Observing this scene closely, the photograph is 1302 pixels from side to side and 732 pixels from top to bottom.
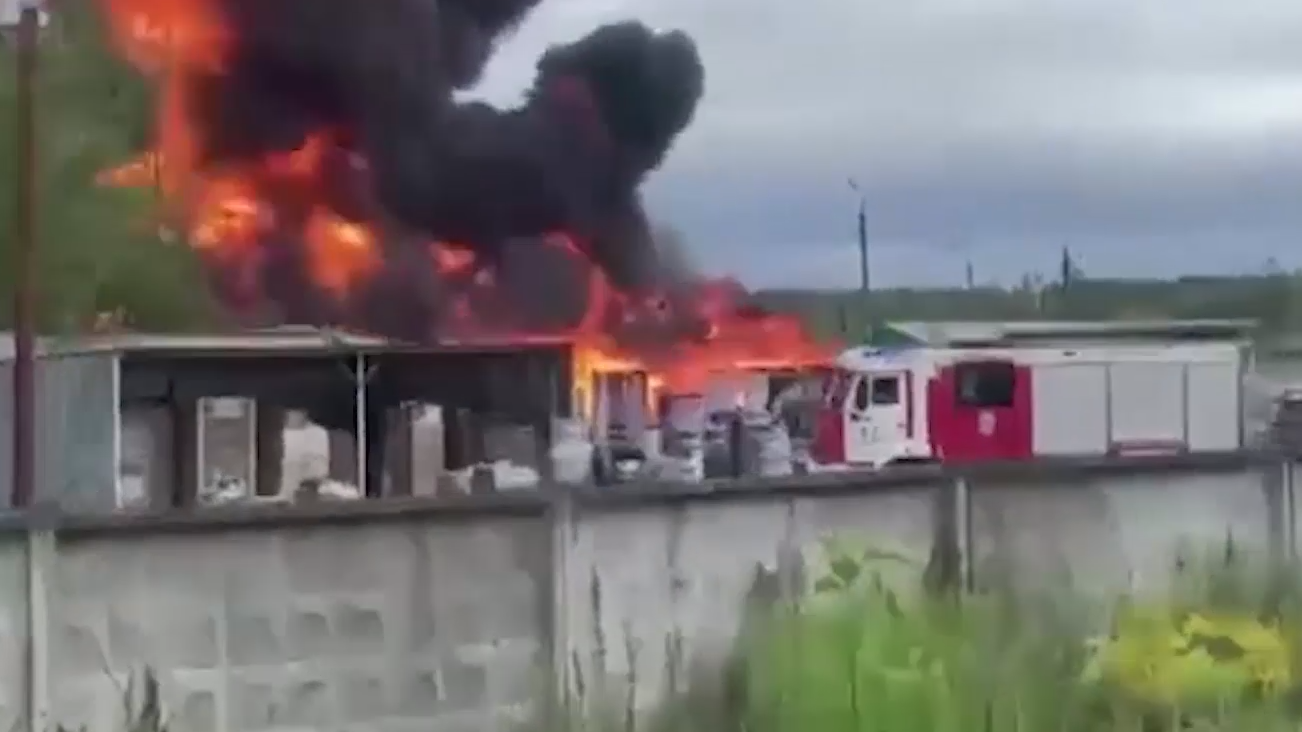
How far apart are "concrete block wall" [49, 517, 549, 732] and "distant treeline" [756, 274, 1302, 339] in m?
34.0

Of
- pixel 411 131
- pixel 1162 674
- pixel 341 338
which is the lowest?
pixel 1162 674

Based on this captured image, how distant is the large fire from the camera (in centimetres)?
2622

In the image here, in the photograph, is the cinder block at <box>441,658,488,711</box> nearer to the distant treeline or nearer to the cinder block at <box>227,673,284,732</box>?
the cinder block at <box>227,673,284,732</box>

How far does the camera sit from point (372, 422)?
22562 millimetres

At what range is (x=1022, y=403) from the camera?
25.6 m

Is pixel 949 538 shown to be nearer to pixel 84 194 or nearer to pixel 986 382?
pixel 986 382

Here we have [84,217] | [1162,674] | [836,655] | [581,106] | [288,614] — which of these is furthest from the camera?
[581,106]

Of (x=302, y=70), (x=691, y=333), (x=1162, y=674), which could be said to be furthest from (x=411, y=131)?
(x=1162, y=674)

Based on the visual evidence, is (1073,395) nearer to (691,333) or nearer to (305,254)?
(691,333)

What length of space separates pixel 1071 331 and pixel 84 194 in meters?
13.4

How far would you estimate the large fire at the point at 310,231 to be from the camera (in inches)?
1032

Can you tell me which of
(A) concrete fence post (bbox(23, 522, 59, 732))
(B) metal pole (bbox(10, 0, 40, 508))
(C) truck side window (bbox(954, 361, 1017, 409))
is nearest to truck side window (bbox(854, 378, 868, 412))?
(C) truck side window (bbox(954, 361, 1017, 409))

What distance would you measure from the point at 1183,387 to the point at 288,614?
21.6m

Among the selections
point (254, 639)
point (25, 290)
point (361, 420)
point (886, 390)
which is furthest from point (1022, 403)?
point (254, 639)
